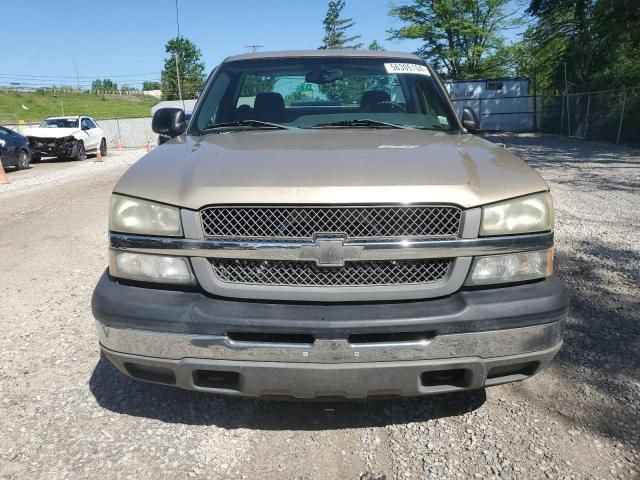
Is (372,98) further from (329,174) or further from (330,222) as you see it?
(330,222)

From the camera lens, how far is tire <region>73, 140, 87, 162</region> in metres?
18.8

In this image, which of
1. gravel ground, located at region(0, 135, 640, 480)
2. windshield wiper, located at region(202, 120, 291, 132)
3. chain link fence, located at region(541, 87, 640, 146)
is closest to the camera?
gravel ground, located at region(0, 135, 640, 480)

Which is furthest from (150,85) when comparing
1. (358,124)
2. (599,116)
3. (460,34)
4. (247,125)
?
(358,124)

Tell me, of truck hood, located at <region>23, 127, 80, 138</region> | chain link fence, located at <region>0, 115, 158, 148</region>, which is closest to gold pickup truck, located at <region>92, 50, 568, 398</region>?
truck hood, located at <region>23, 127, 80, 138</region>

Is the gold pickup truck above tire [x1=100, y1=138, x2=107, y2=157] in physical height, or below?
above

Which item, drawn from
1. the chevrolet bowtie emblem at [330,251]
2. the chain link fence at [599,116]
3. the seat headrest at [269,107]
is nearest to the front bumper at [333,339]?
the chevrolet bowtie emblem at [330,251]

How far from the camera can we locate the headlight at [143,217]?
2.27 m

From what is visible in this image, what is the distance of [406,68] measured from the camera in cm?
380

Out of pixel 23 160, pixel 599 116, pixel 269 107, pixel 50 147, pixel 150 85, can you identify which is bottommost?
pixel 23 160

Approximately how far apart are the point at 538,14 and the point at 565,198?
20274 millimetres

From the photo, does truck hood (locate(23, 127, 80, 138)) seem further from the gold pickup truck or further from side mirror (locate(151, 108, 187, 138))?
the gold pickup truck

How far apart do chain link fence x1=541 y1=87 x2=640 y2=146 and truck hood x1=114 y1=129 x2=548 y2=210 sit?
17.4 meters

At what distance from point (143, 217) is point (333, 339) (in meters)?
0.98

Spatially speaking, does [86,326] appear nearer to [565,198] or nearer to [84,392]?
[84,392]
